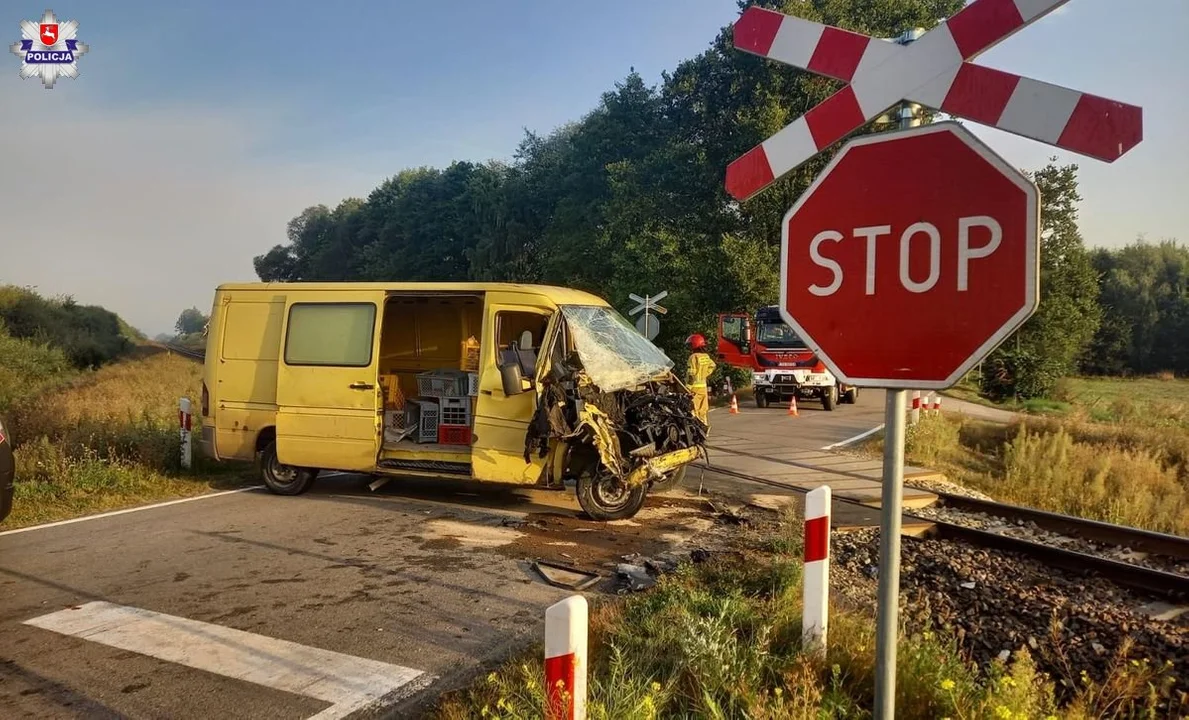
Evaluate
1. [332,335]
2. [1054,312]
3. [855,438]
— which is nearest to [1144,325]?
[1054,312]

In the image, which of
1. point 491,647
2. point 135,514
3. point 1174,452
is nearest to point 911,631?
point 491,647

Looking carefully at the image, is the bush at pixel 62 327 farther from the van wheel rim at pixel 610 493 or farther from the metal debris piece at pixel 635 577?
the metal debris piece at pixel 635 577

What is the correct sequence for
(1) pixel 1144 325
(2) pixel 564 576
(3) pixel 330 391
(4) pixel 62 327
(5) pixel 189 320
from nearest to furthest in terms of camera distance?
(2) pixel 564 576 < (3) pixel 330 391 < (4) pixel 62 327 < (1) pixel 1144 325 < (5) pixel 189 320

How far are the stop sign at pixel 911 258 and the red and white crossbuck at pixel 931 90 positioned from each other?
0.23 meters

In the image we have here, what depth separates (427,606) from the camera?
5.22 metres

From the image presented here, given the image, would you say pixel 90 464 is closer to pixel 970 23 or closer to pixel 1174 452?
pixel 970 23

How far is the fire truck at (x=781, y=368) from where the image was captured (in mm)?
20188

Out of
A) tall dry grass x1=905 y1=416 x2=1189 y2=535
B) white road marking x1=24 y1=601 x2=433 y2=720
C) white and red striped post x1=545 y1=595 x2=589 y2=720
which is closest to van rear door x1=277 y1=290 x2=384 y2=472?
white road marking x1=24 y1=601 x2=433 y2=720

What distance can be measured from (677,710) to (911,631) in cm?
184

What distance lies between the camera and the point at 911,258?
2.18m

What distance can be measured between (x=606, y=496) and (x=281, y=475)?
4.18 m

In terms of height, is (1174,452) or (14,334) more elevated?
(14,334)

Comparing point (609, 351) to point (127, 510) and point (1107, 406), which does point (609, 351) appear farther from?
point (1107, 406)

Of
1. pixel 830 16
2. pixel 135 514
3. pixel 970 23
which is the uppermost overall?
pixel 830 16
